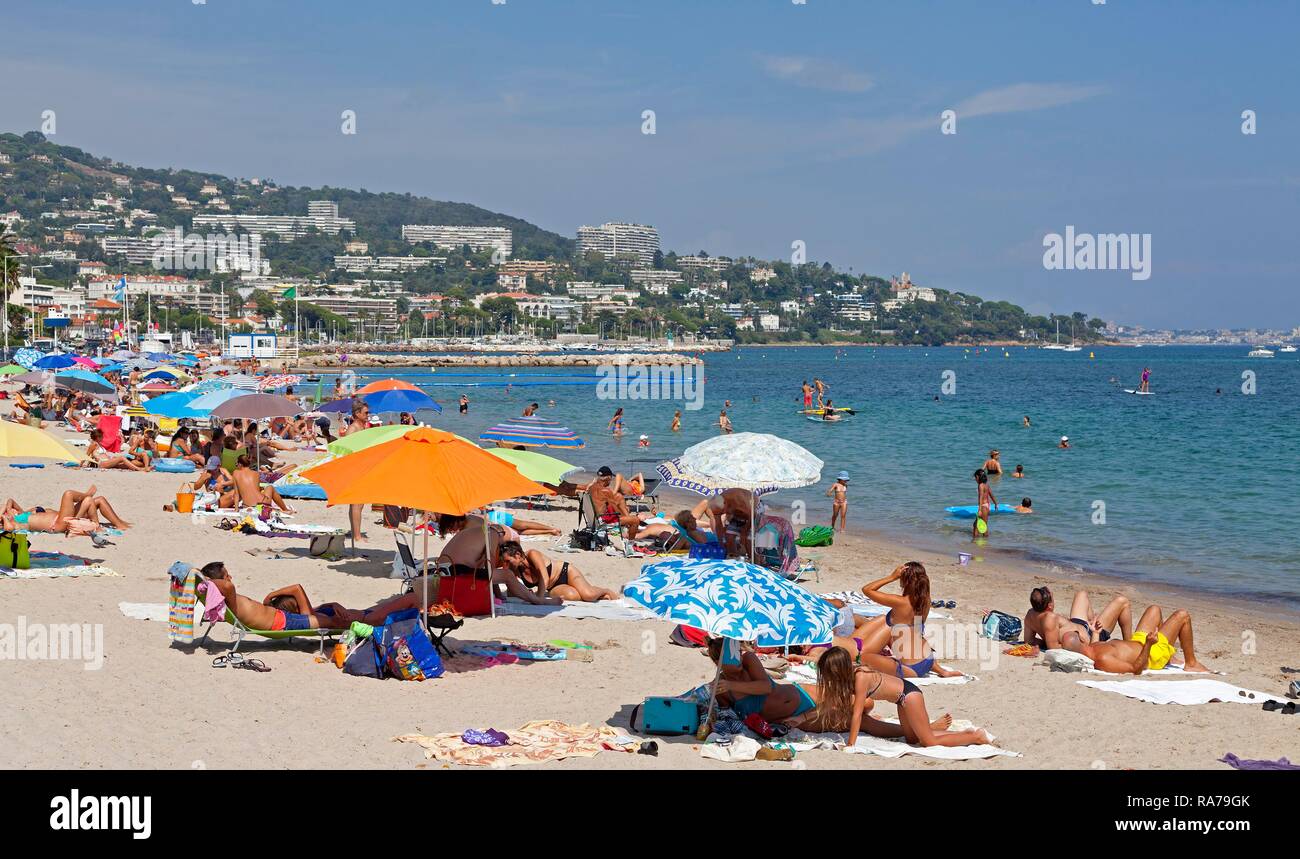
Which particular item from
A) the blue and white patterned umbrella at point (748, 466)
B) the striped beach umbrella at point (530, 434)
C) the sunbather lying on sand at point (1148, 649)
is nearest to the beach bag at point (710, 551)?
the blue and white patterned umbrella at point (748, 466)

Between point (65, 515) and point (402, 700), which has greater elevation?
point (65, 515)

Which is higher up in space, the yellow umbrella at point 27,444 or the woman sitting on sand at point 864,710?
the yellow umbrella at point 27,444

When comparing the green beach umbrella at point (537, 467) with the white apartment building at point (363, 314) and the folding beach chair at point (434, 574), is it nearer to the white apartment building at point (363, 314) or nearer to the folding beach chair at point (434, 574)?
the folding beach chair at point (434, 574)

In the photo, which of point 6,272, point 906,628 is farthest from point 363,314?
point 906,628

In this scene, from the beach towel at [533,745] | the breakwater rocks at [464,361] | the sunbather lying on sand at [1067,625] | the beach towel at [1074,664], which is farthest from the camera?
the breakwater rocks at [464,361]

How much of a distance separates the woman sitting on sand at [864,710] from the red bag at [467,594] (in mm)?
3531

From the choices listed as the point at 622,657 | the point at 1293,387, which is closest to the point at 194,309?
the point at 1293,387

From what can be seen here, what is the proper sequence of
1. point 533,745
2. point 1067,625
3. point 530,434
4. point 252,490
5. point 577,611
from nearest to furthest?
point 533,745 → point 1067,625 → point 577,611 → point 252,490 → point 530,434

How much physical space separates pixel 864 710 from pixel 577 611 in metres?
3.86

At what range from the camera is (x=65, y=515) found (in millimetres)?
12164

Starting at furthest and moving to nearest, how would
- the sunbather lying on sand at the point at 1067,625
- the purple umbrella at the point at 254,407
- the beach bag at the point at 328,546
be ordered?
the purple umbrella at the point at 254,407 < the beach bag at the point at 328,546 < the sunbather lying on sand at the point at 1067,625

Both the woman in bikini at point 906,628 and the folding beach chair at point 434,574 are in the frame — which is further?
the folding beach chair at point 434,574

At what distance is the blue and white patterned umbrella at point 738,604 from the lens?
6.20 m

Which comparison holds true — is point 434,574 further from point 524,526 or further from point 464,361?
point 464,361
